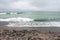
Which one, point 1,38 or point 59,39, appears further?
point 59,39

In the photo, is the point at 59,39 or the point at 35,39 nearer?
the point at 35,39

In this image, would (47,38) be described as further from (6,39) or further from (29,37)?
(6,39)

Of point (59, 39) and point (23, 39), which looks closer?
point (23, 39)

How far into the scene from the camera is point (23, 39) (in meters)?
4.64

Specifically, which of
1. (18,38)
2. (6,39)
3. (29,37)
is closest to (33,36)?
(29,37)

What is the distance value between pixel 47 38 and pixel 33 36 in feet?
1.54

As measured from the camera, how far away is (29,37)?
474 cm

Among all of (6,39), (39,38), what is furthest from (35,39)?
(6,39)

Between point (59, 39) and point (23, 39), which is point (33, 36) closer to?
point (23, 39)

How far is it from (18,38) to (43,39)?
0.81 metres

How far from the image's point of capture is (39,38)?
15.7 feet

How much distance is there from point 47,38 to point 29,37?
591 mm

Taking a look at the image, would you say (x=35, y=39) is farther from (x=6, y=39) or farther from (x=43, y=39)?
(x=6, y=39)

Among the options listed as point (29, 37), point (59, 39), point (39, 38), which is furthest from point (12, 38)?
point (59, 39)
